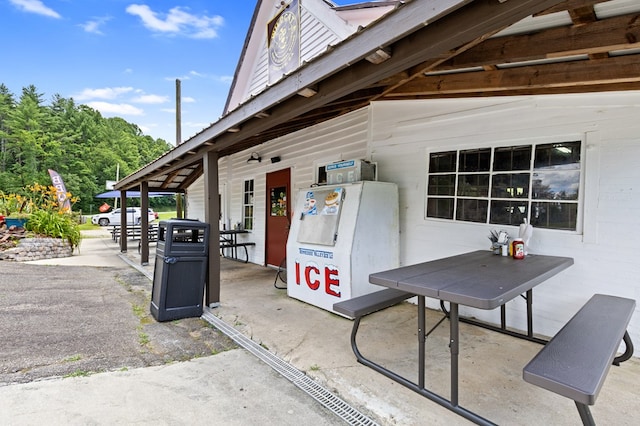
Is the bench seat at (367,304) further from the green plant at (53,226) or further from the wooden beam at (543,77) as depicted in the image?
the green plant at (53,226)

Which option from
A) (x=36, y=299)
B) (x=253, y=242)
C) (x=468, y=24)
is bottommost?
(x=36, y=299)

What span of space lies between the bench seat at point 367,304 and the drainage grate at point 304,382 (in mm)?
540

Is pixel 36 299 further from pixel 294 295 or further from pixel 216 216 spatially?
pixel 294 295

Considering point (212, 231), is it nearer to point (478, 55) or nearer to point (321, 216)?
point (321, 216)

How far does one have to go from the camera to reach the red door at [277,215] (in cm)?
608

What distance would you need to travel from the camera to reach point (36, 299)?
420 cm

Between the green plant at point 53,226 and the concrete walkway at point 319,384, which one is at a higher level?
the green plant at point 53,226

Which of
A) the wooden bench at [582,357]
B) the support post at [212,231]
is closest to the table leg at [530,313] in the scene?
the wooden bench at [582,357]

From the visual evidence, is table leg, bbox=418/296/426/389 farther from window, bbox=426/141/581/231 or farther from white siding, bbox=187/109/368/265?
white siding, bbox=187/109/368/265

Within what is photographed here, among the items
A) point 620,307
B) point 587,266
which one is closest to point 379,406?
point 620,307

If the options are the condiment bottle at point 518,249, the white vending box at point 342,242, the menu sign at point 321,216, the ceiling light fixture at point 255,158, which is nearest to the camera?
the condiment bottle at point 518,249

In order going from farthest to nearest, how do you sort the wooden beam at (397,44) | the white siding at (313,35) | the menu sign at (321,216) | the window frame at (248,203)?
the window frame at (248,203) → the white siding at (313,35) → the menu sign at (321,216) → the wooden beam at (397,44)

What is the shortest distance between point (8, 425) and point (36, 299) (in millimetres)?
3323

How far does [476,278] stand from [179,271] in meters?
3.04
